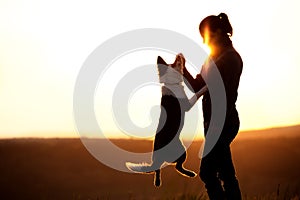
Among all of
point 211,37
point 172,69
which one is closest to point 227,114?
point 172,69

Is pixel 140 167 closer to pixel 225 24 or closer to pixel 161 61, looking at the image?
pixel 161 61

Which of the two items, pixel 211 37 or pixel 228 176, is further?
pixel 211 37

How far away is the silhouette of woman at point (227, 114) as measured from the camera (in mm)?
6051

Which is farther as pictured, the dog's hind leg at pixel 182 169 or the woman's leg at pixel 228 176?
the dog's hind leg at pixel 182 169

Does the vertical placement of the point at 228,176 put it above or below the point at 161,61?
below

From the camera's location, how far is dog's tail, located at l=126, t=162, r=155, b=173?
624 centimetres

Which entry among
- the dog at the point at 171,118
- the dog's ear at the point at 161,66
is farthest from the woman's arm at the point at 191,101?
the dog's ear at the point at 161,66

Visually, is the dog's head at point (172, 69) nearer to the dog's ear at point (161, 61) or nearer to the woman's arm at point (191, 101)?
the dog's ear at point (161, 61)

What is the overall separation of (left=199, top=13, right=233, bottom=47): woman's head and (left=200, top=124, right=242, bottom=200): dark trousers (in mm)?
1049

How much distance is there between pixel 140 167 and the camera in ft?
20.5

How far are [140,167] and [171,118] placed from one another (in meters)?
0.71

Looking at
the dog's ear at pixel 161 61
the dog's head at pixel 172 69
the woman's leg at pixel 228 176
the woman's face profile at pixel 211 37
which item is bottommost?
the woman's leg at pixel 228 176

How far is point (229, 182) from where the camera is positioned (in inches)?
242

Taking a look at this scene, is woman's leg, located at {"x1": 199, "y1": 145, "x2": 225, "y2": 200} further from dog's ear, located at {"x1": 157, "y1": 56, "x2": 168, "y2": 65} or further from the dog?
dog's ear, located at {"x1": 157, "y1": 56, "x2": 168, "y2": 65}
